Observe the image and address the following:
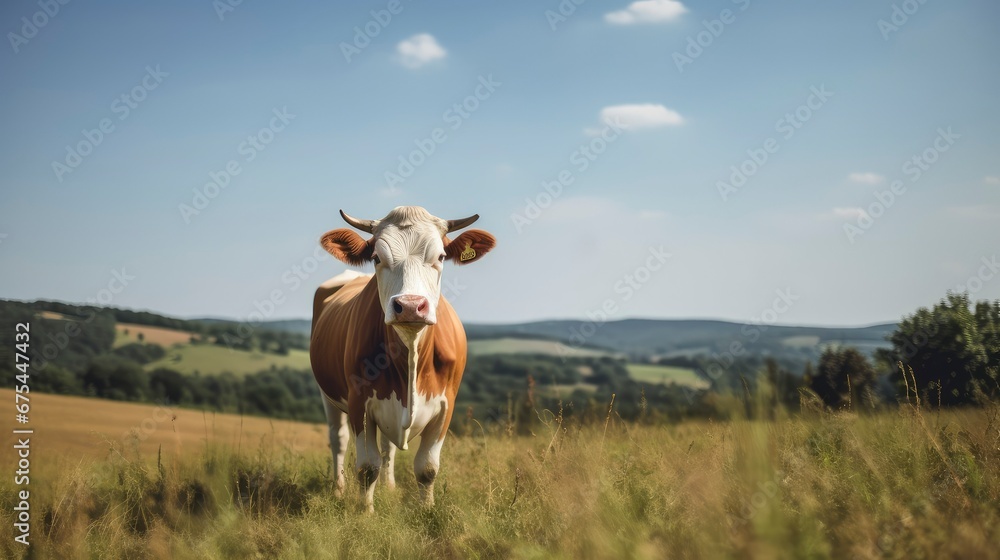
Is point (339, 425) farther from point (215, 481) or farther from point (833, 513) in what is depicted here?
point (833, 513)

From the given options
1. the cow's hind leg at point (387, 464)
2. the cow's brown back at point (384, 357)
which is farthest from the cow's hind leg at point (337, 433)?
the cow's brown back at point (384, 357)

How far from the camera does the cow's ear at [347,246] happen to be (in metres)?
6.31

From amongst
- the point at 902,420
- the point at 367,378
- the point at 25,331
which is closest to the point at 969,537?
the point at 902,420

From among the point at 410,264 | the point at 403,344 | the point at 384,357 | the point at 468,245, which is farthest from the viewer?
the point at 468,245

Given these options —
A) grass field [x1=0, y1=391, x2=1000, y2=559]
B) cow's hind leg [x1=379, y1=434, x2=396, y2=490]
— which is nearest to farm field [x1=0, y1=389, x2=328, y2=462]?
grass field [x1=0, y1=391, x2=1000, y2=559]

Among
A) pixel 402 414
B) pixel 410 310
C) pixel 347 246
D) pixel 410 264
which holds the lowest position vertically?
pixel 402 414

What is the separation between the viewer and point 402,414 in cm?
613

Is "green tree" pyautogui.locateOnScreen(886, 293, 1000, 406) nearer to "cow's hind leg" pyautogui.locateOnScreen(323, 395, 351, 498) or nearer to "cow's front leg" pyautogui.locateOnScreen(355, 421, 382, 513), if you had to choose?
"cow's front leg" pyautogui.locateOnScreen(355, 421, 382, 513)

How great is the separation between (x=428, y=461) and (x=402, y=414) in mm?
560

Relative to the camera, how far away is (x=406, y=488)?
7.34m

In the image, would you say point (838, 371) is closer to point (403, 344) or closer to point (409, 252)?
point (403, 344)

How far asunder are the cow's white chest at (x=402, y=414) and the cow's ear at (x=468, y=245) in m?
1.37

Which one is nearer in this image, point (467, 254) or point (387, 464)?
point (467, 254)

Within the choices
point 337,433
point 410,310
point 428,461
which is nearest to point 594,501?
point 410,310
